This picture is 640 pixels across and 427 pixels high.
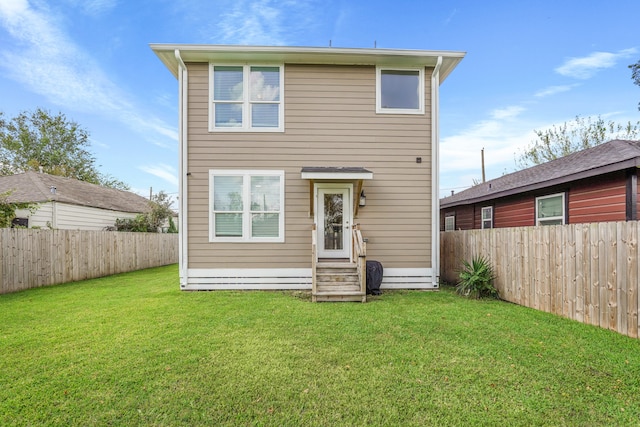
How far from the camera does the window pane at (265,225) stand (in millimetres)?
7234

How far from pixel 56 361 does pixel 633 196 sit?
30.0 ft

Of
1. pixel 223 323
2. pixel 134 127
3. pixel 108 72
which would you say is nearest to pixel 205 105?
pixel 223 323

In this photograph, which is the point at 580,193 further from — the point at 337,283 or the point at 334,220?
the point at 337,283

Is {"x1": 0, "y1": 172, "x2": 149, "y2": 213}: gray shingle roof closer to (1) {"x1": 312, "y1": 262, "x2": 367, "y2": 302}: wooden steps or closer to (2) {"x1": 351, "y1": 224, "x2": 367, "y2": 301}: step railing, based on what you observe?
(1) {"x1": 312, "y1": 262, "x2": 367, "y2": 302}: wooden steps

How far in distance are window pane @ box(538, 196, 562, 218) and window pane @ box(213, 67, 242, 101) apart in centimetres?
809

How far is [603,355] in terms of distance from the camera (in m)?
3.33

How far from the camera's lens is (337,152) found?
24.0 feet

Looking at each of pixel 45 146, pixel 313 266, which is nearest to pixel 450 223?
pixel 313 266

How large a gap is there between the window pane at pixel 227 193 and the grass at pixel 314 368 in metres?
2.65

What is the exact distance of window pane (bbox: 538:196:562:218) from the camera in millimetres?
7578

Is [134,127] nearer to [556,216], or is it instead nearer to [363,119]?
[363,119]

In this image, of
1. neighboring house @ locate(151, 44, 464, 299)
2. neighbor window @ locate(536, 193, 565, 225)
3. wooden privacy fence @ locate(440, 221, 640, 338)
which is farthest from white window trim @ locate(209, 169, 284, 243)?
neighbor window @ locate(536, 193, 565, 225)

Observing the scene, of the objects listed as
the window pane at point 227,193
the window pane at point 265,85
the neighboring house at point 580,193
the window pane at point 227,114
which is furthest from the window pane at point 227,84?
the neighboring house at point 580,193

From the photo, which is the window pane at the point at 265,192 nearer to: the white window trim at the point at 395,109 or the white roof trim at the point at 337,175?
the white roof trim at the point at 337,175
